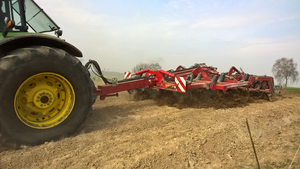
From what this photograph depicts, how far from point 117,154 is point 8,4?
287cm

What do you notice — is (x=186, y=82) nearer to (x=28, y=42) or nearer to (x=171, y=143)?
(x=171, y=143)

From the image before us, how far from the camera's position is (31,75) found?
2314 mm

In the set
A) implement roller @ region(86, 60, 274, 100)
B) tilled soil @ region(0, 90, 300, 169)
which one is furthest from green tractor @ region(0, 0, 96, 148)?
implement roller @ region(86, 60, 274, 100)

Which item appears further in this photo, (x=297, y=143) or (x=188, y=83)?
(x=188, y=83)

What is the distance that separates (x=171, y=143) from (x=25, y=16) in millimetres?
3148

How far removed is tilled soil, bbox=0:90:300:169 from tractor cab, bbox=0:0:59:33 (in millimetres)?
1837

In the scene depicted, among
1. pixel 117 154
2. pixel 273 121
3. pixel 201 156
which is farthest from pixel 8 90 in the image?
pixel 273 121

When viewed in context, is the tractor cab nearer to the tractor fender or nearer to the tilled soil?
the tractor fender

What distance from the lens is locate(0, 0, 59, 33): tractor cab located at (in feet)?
8.97

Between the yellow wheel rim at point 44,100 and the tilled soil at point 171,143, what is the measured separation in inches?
14.3

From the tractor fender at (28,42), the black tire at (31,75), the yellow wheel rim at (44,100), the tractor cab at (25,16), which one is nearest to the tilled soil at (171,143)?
the black tire at (31,75)

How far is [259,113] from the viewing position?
13.7 feet

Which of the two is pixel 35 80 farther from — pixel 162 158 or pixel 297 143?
pixel 297 143

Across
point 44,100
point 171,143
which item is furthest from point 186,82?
point 44,100
